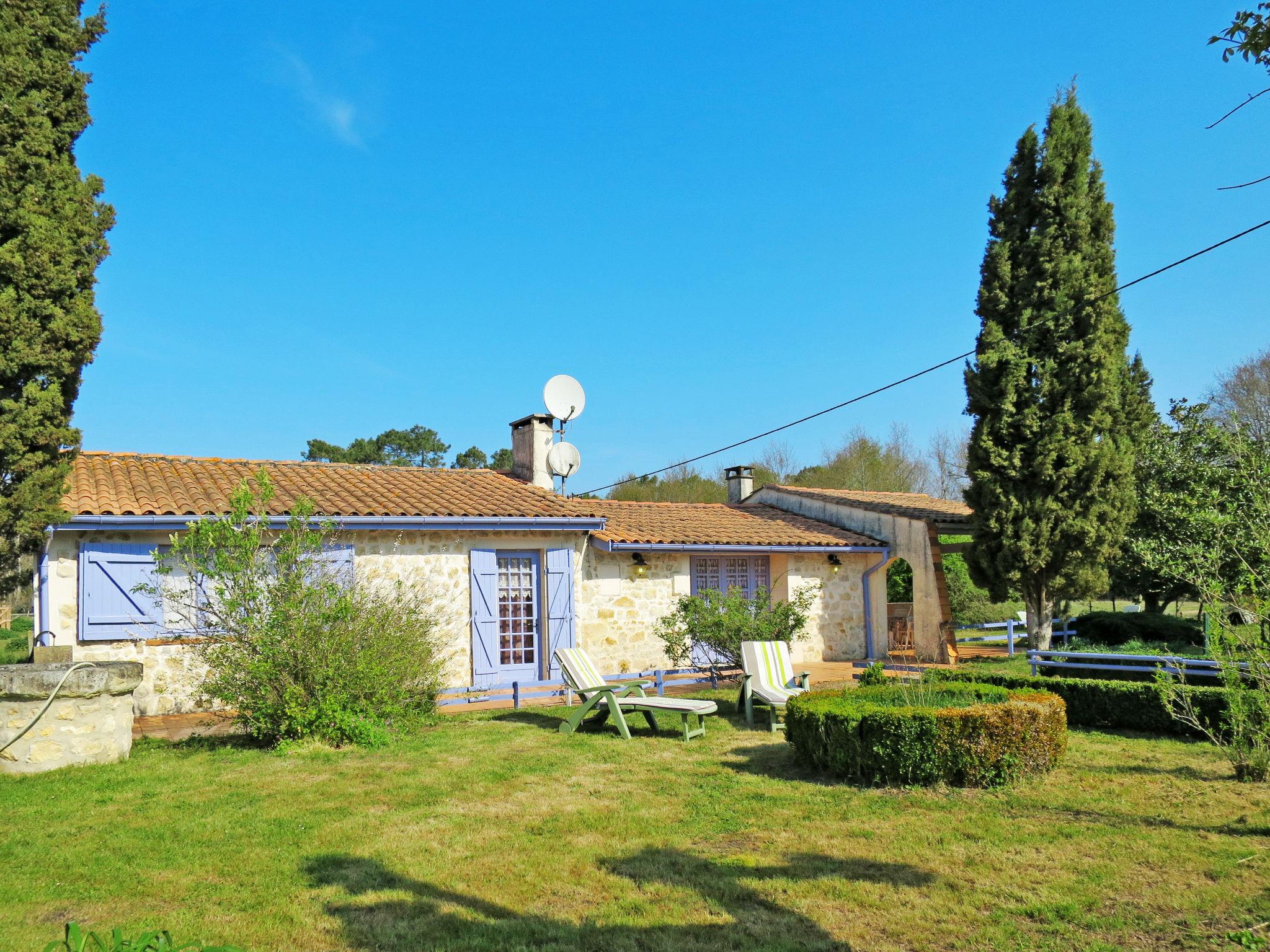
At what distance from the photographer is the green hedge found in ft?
26.2

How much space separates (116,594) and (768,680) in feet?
24.8

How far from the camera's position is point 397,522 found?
11391mm

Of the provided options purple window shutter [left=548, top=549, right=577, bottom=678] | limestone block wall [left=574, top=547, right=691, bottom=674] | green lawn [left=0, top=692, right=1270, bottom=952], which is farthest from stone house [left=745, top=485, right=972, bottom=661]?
green lawn [left=0, top=692, right=1270, bottom=952]

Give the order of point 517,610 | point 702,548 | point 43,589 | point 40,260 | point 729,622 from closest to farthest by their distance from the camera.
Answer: point 40,260
point 43,589
point 729,622
point 517,610
point 702,548

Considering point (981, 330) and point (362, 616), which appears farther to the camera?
point (981, 330)

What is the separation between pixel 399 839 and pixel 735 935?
240 centimetres

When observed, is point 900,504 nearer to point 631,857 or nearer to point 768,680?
point 768,680

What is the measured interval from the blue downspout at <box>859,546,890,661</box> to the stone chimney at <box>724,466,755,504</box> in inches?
166

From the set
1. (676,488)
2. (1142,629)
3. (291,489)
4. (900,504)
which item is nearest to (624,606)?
(291,489)

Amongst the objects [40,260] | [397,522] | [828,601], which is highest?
[40,260]

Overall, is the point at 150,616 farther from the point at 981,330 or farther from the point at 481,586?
the point at 981,330

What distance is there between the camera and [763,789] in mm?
6414

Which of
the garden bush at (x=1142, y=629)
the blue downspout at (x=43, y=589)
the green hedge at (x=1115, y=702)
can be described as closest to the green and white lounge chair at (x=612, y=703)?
the green hedge at (x=1115, y=702)

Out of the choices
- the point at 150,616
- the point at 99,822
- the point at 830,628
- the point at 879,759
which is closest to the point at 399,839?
the point at 99,822
